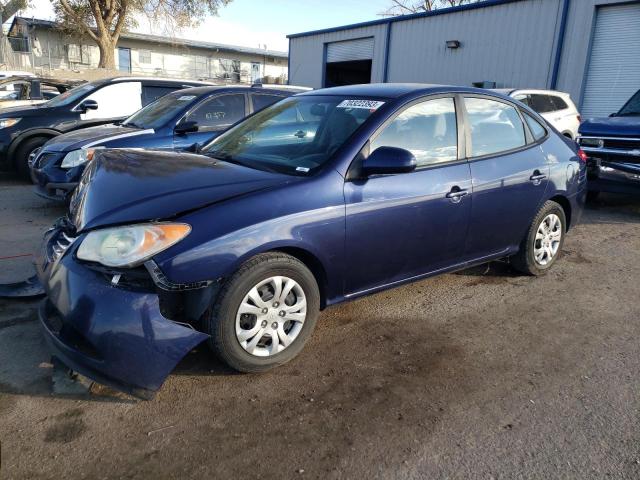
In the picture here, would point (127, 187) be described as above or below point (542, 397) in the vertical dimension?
above

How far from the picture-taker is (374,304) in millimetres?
4055

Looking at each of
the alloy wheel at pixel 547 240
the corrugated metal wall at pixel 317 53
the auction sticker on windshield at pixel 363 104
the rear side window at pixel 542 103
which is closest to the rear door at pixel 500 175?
the alloy wheel at pixel 547 240

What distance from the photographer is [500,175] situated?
4.01 m

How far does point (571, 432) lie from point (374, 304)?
1.76 metres

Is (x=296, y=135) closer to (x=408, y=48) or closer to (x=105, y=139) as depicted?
(x=105, y=139)

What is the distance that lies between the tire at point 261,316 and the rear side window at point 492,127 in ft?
6.00

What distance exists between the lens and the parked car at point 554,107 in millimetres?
9617

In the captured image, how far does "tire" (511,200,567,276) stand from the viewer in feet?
14.8

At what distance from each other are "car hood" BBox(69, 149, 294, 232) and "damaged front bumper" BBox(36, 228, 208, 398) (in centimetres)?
36

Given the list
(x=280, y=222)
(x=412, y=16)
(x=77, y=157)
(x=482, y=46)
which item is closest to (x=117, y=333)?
(x=280, y=222)

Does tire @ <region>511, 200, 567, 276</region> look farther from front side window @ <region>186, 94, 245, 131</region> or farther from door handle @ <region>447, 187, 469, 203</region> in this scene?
front side window @ <region>186, 94, 245, 131</region>

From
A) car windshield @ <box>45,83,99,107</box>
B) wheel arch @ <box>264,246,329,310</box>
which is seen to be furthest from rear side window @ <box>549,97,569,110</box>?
wheel arch @ <box>264,246,329,310</box>

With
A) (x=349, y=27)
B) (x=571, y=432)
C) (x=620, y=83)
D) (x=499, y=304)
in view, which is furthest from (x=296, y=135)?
(x=349, y=27)

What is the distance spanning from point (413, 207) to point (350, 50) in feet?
65.8
